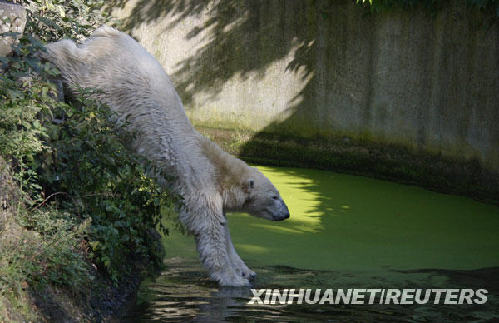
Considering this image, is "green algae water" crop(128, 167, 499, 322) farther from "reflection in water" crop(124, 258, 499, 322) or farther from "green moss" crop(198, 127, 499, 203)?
"green moss" crop(198, 127, 499, 203)

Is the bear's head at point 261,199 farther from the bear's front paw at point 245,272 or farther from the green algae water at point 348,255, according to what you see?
the bear's front paw at point 245,272

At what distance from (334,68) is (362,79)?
506 mm

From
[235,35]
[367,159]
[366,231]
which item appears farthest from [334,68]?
[366,231]

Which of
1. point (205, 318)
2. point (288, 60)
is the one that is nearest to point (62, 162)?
point (205, 318)

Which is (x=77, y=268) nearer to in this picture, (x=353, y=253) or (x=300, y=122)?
(x=353, y=253)

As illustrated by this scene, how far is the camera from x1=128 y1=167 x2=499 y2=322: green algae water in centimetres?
505

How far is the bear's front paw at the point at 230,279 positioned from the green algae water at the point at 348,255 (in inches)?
2.6

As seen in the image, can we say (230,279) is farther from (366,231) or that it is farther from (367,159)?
(367,159)

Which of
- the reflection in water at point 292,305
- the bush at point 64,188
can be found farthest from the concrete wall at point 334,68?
the bush at point 64,188

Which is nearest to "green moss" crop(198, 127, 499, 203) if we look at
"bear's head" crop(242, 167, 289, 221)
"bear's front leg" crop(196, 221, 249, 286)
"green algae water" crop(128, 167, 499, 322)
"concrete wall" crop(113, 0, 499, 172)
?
"concrete wall" crop(113, 0, 499, 172)

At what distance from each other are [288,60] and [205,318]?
6.78 metres

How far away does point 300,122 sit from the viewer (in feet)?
35.7

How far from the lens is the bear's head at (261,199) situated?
20.3ft

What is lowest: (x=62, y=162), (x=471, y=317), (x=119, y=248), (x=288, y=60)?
(x=471, y=317)
